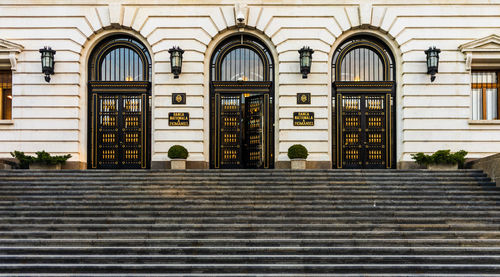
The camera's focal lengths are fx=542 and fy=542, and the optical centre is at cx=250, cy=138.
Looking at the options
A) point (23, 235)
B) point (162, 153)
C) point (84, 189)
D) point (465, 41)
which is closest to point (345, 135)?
point (465, 41)

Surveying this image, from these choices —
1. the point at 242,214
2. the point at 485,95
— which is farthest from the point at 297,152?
the point at 485,95

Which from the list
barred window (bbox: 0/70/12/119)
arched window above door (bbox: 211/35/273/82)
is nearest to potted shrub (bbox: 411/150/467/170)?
arched window above door (bbox: 211/35/273/82)

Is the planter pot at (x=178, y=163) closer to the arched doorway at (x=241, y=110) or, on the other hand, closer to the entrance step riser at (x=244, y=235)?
the arched doorway at (x=241, y=110)

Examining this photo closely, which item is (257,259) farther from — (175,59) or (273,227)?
(175,59)

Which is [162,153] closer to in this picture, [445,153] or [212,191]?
[212,191]

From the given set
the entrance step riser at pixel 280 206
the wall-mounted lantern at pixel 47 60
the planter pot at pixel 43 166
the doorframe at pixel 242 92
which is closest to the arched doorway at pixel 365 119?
the doorframe at pixel 242 92

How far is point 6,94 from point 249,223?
48.6 ft

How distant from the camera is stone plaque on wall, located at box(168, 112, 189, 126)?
75.8ft

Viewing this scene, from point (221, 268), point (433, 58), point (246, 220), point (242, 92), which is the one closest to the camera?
point (221, 268)

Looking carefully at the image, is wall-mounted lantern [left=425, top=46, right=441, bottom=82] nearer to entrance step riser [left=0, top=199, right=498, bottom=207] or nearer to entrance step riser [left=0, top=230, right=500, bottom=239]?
entrance step riser [left=0, top=199, right=498, bottom=207]

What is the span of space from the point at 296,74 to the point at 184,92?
487 centimetres

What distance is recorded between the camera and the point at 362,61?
24172mm

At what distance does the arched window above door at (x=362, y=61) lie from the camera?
24.0m

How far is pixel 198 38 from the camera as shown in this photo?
77.2 ft
